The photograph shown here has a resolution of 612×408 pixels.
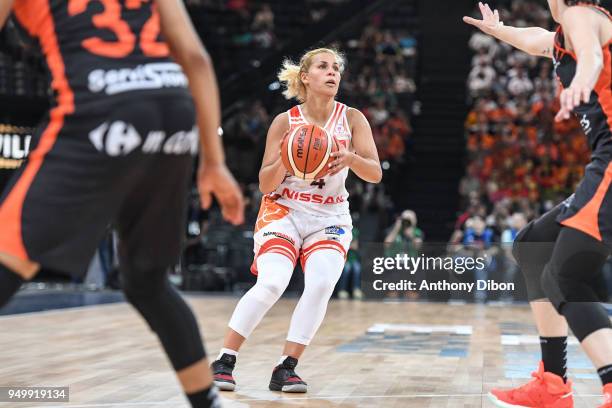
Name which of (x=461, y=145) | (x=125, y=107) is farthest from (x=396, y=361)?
(x=461, y=145)

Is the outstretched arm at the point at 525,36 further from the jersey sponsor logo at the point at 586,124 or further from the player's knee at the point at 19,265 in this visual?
the player's knee at the point at 19,265

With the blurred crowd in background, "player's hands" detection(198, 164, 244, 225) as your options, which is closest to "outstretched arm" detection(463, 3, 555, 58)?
"player's hands" detection(198, 164, 244, 225)

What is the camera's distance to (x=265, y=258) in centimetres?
484

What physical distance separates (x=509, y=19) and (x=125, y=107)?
16.9 metres

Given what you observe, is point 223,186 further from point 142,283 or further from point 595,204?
point 595,204

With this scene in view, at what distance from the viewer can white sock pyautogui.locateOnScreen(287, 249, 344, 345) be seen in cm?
475

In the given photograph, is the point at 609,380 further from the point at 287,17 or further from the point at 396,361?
the point at 287,17

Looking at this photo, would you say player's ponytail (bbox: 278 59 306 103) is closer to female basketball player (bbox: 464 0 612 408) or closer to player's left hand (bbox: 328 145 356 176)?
player's left hand (bbox: 328 145 356 176)

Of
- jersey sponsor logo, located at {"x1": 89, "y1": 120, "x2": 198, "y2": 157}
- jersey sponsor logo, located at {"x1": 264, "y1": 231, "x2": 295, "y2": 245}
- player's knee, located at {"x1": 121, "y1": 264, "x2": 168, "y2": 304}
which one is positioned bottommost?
jersey sponsor logo, located at {"x1": 264, "y1": 231, "x2": 295, "y2": 245}

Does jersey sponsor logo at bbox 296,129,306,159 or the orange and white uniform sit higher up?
jersey sponsor logo at bbox 296,129,306,159

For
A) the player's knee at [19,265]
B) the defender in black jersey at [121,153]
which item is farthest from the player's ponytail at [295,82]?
the player's knee at [19,265]

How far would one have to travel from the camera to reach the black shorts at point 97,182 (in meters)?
2.41

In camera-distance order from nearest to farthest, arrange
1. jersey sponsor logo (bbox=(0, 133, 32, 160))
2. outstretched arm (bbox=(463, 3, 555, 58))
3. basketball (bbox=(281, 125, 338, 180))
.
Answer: outstretched arm (bbox=(463, 3, 555, 58))
basketball (bbox=(281, 125, 338, 180))
jersey sponsor logo (bbox=(0, 133, 32, 160))

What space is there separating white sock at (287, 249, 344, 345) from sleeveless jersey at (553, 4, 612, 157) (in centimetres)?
169
